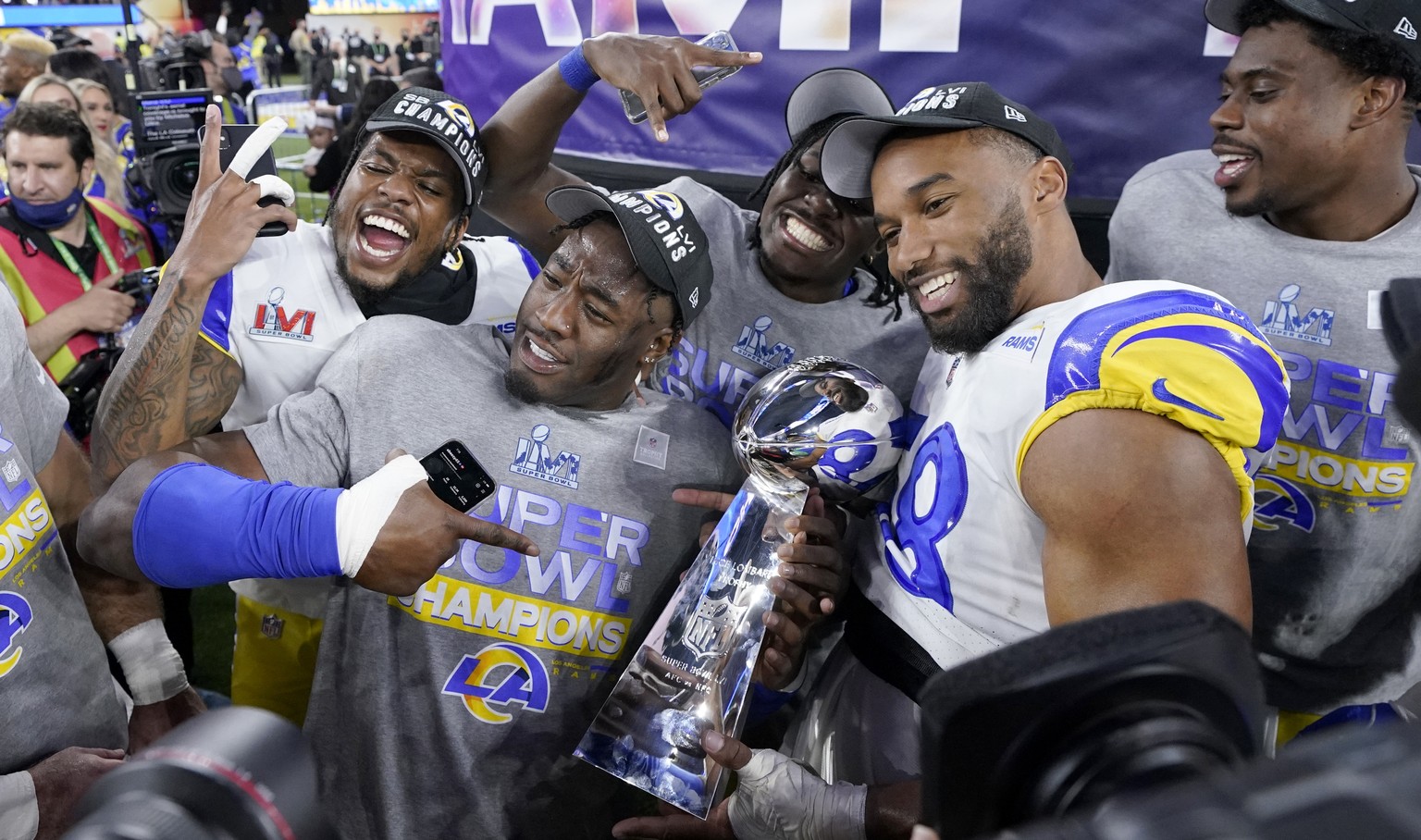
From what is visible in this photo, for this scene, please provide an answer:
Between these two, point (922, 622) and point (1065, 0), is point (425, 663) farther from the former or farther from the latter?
point (1065, 0)

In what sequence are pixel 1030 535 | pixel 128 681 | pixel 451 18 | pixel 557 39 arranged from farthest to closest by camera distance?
pixel 451 18 < pixel 557 39 < pixel 128 681 < pixel 1030 535

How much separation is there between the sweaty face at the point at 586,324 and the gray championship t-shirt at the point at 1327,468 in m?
1.23

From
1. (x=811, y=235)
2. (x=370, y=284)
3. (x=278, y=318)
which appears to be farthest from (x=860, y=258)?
(x=278, y=318)

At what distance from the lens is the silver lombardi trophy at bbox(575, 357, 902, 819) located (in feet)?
6.28

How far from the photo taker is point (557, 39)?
4.03 meters

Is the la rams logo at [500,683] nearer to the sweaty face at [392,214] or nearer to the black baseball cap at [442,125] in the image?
the sweaty face at [392,214]

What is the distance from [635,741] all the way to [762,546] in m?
0.44

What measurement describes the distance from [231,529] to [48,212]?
3.17 meters

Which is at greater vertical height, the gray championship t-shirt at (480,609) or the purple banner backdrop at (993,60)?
the purple banner backdrop at (993,60)

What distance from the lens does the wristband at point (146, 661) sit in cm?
209

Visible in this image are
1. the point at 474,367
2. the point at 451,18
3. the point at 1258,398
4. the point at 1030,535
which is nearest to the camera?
the point at 1258,398

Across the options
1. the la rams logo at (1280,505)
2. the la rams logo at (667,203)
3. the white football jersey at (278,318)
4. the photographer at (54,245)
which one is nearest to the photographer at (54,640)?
the white football jersey at (278,318)

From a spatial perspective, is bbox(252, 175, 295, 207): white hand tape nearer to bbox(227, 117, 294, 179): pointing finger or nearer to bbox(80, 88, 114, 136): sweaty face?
bbox(227, 117, 294, 179): pointing finger

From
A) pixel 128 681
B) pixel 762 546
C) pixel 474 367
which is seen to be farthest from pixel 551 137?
pixel 128 681
